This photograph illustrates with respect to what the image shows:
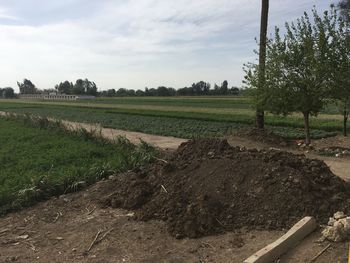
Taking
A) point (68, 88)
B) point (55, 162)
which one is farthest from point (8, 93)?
point (55, 162)

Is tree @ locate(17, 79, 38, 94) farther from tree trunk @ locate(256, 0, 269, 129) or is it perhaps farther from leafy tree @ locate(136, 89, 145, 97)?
tree trunk @ locate(256, 0, 269, 129)

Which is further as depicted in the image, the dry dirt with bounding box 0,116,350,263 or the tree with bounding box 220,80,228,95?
the tree with bounding box 220,80,228,95

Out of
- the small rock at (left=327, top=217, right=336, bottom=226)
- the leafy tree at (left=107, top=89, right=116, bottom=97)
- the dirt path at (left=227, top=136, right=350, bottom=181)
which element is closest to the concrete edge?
the small rock at (left=327, top=217, right=336, bottom=226)

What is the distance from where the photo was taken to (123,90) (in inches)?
5965

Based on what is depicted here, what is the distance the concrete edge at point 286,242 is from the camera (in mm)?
5354

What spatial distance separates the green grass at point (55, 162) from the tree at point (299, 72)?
5.32 meters

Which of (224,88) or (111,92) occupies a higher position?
(224,88)

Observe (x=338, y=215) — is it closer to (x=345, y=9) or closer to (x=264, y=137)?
(x=264, y=137)

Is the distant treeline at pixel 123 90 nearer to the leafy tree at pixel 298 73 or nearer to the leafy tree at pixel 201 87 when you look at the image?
the leafy tree at pixel 201 87

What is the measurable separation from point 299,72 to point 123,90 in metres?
138

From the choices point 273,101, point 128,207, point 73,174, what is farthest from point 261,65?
point 128,207

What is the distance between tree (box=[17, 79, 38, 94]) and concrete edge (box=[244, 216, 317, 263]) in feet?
619

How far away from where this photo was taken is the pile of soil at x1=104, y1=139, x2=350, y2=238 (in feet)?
22.0

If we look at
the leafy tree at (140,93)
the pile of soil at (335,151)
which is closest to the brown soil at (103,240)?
the pile of soil at (335,151)
